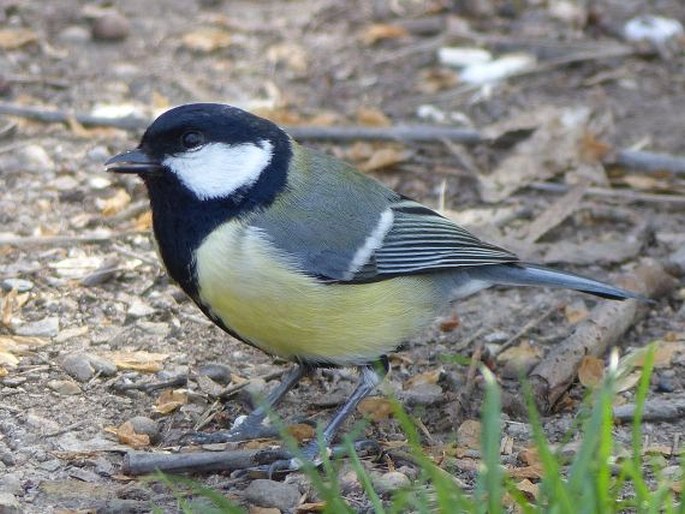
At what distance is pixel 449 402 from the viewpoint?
398 centimetres

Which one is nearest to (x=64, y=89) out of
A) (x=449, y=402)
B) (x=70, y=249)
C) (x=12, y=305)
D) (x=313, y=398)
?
(x=70, y=249)

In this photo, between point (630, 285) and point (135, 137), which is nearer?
point (630, 285)

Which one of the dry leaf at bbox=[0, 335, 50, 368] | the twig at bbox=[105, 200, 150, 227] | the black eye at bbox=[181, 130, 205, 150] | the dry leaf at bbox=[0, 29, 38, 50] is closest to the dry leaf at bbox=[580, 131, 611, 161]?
the twig at bbox=[105, 200, 150, 227]

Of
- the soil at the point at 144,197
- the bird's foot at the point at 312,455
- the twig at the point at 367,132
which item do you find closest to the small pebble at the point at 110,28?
the soil at the point at 144,197

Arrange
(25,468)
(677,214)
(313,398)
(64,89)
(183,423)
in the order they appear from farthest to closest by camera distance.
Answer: (64,89) < (677,214) < (313,398) < (183,423) < (25,468)

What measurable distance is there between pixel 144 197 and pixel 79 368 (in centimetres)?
146

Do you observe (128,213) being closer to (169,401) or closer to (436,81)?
(169,401)

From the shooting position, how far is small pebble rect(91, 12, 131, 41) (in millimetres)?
6508

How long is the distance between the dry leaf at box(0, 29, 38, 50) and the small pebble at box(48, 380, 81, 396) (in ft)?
9.86

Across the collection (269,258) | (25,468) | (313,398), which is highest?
(269,258)

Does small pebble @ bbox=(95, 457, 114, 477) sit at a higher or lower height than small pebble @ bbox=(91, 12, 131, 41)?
lower

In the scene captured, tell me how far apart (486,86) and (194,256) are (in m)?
3.17

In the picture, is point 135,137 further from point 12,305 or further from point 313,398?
point 313,398

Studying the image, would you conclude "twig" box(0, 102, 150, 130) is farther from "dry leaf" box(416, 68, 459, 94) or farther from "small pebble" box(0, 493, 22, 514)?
"small pebble" box(0, 493, 22, 514)
